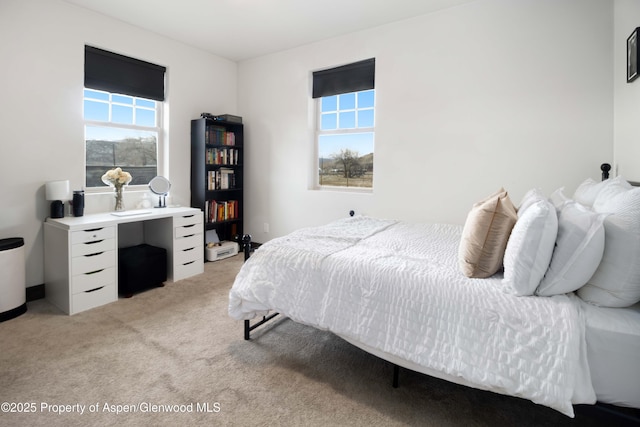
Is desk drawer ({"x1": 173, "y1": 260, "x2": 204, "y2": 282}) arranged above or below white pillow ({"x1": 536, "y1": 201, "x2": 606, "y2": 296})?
below

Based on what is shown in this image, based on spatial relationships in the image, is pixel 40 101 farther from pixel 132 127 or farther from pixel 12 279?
pixel 12 279

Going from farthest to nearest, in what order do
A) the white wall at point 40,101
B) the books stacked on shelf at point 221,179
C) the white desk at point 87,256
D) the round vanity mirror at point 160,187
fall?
the books stacked on shelf at point 221,179 < the round vanity mirror at point 160,187 < the white wall at point 40,101 < the white desk at point 87,256

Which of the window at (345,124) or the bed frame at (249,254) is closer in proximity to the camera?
the bed frame at (249,254)

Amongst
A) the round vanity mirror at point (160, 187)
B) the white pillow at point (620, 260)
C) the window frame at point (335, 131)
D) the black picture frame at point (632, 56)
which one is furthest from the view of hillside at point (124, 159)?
the black picture frame at point (632, 56)

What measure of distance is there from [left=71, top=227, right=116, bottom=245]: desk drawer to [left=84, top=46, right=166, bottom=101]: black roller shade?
1.58 m

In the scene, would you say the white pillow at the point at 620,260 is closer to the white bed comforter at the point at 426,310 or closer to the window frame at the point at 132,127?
the white bed comforter at the point at 426,310

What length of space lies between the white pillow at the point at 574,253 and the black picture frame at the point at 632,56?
1.34m

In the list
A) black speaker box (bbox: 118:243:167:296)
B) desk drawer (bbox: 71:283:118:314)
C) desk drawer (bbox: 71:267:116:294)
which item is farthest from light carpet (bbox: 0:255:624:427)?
black speaker box (bbox: 118:243:167:296)

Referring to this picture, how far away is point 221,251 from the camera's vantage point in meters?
4.30

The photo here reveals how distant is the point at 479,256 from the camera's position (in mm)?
1554

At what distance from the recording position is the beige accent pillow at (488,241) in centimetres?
155

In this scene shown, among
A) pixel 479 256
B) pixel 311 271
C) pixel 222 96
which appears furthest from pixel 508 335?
pixel 222 96

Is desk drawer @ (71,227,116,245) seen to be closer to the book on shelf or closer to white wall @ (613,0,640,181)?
the book on shelf

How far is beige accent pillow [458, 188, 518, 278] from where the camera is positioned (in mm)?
1552
